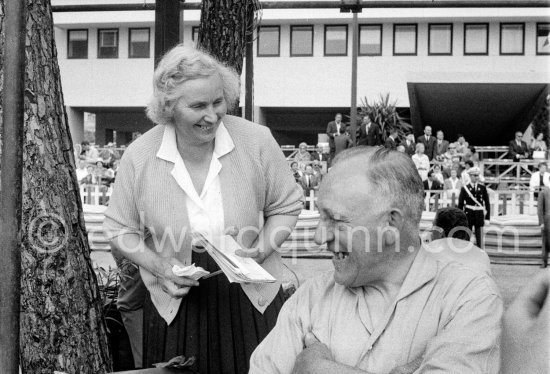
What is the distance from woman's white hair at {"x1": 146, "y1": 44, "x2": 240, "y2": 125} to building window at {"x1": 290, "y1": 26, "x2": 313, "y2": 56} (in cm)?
3456

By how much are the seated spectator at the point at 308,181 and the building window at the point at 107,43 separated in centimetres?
2143

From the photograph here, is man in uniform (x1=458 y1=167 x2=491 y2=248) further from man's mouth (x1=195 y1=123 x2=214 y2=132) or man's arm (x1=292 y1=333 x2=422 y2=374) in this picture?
man's arm (x1=292 y1=333 x2=422 y2=374)

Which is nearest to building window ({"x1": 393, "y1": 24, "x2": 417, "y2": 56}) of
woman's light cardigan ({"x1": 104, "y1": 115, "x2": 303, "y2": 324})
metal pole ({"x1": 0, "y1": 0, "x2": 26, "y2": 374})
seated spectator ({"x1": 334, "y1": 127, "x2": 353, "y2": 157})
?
seated spectator ({"x1": 334, "y1": 127, "x2": 353, "y2": 157})

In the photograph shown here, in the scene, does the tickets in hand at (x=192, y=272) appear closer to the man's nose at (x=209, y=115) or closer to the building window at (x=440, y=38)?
the man's nose at (x=209, y=115)

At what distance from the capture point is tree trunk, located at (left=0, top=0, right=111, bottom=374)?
3.15m

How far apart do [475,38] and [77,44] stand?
1750 cm

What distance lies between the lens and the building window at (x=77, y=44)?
3909 centimetres

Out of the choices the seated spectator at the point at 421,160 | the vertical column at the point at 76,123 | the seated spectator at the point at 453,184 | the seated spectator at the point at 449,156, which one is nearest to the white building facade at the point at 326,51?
the vertical column at the point at 76,123

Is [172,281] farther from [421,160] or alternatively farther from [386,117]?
[386,117]

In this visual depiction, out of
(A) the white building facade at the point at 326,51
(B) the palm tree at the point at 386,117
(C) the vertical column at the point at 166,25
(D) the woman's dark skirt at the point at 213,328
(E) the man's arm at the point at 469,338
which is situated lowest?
(D) the woman's dark skirt at the point at 213,328

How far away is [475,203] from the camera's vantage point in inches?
597

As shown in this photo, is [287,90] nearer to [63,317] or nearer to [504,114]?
[504,114]

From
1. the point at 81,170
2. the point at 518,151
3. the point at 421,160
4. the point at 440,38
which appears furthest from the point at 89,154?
the point at 440,38

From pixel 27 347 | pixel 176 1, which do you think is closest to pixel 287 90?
pixel 176 1
